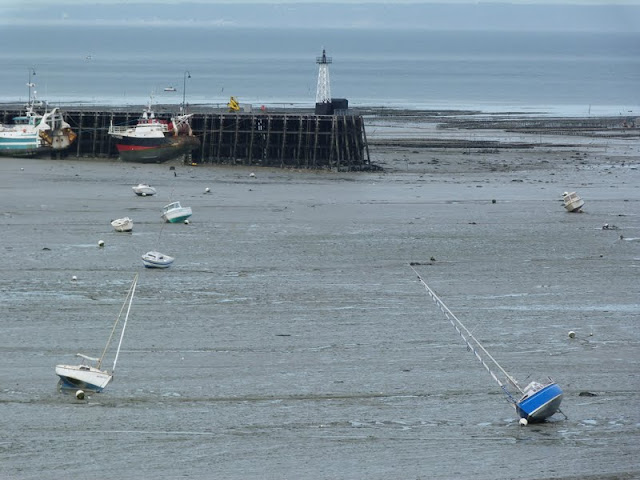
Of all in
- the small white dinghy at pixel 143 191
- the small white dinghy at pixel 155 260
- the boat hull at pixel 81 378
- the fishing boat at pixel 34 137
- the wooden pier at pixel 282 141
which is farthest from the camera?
the fishing boat at pixel 34 137

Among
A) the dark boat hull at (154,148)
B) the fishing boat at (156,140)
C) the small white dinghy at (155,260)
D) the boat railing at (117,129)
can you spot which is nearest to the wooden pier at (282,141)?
the boat railing at (117,129)

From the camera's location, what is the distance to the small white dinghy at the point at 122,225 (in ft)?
140

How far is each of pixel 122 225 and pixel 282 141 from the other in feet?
75.4

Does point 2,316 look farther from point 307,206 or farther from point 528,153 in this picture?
point 528,153

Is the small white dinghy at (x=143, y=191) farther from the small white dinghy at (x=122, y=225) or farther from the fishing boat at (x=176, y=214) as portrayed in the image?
the small white dinghy at (x=122, y=225)

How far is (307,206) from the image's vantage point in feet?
166

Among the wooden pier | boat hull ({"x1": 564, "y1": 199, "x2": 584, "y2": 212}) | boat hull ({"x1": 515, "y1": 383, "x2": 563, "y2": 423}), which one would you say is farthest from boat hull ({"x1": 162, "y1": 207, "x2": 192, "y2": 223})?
boat hull ({"x1": 515, "y1": 383, "x2": 563, "y2": 423})

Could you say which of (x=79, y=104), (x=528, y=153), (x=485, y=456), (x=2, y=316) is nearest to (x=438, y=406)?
(x=485, y=456)

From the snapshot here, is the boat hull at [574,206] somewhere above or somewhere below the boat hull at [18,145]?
above

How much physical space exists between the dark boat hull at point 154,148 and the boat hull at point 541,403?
4281 cm

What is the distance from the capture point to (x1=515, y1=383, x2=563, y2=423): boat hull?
916 inches

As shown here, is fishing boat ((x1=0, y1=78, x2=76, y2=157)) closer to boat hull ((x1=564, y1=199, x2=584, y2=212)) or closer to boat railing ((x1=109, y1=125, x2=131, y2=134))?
boat railing ((x1=109, y1=125, x2=131, y2=134))

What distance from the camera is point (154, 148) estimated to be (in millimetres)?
64688

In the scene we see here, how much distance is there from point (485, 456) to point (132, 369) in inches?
306
